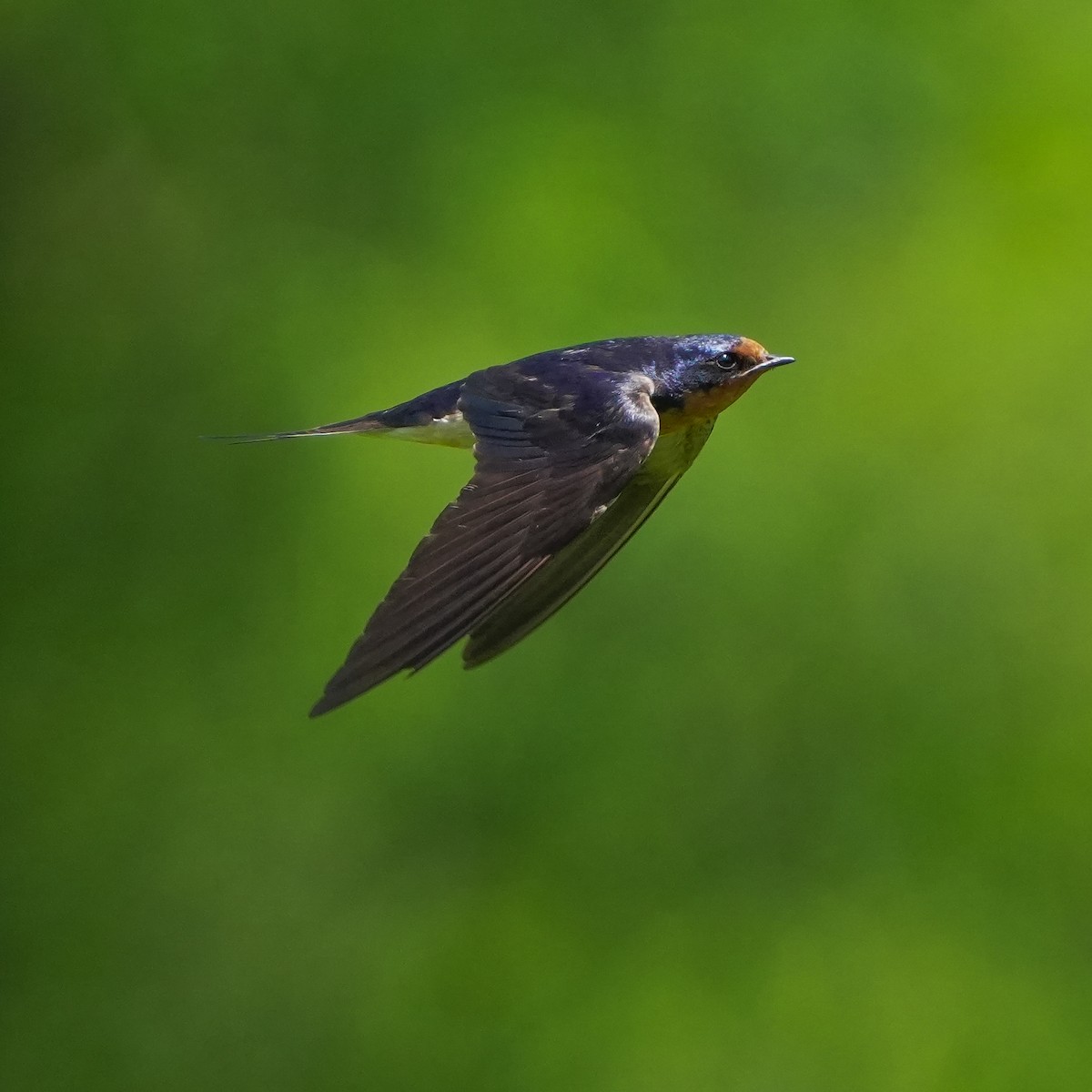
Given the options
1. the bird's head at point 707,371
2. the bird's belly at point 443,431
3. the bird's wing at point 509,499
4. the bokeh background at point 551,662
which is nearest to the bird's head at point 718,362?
the bird's head at point 707,371

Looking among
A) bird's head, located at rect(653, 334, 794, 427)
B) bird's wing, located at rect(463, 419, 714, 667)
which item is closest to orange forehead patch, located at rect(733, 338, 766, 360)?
bird's head, located at rect(653, 334, 794, 427)

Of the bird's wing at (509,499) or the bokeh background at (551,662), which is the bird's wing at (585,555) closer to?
the bird's wing at (509,499)

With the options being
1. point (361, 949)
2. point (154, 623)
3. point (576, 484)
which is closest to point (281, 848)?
point (361, 949)

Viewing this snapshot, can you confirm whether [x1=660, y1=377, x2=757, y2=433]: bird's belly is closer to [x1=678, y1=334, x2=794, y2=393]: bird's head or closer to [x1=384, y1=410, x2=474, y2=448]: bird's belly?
[x1=678, y1=334, x2=794, y2=393]: bird's head

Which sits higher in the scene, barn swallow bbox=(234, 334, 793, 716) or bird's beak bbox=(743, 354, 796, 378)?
bird's beak bbox=(743, 354, 796, 378)

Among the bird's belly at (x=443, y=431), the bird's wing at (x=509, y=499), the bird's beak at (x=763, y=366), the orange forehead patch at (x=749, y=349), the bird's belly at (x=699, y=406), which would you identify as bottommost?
the bird's wing at (x=509, y=499)

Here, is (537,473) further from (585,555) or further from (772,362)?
(772,362)

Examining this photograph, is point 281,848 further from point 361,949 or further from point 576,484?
point 576,484

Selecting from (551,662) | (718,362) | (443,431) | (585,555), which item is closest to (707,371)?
(718,362)
